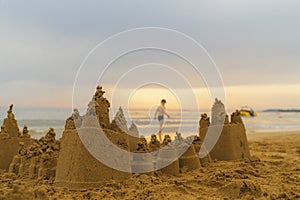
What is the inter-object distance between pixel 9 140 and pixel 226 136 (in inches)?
118

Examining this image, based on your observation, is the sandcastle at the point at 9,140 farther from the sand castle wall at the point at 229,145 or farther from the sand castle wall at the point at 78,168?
the sand castle wall at the point at 229,145

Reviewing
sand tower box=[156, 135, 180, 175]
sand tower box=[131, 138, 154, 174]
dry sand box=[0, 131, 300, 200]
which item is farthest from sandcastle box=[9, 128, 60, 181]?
sand tower box=[156, 135, 180, 175]

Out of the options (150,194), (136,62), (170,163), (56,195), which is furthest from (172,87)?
(56,195)

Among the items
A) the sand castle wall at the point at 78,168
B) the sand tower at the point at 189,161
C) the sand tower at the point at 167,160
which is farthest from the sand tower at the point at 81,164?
the sand tower at the point at 189,161

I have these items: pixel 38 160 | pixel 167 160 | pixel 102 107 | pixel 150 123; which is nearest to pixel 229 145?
pixel 167 160

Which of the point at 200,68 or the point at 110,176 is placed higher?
the point at 200,68

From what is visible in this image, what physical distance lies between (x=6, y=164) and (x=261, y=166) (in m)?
3.35

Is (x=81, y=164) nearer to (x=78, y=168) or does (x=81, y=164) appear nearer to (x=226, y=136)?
(x=78, y=168)

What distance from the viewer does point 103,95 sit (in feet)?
11.3

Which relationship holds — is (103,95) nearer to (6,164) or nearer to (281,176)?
(6,164)

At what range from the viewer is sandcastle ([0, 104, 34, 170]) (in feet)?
13.1

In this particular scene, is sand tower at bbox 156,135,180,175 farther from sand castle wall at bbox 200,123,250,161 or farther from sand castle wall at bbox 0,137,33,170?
sand castle wall at bbox 0,137,33,170

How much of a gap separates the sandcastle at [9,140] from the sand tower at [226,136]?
8.49ft

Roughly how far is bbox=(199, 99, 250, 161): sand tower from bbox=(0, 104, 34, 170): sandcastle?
8.49 feet
